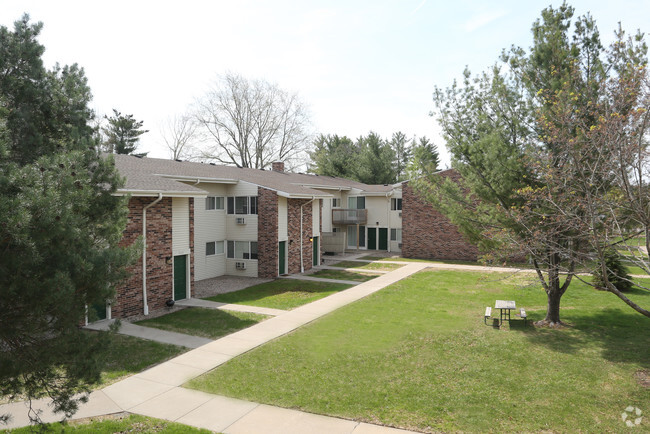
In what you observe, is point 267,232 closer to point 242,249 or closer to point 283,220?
point 283,220

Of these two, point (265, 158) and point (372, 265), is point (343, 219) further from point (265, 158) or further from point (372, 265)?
point (265, 158)

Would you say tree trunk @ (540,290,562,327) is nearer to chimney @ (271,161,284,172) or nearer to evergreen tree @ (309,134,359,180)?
chimney @ (271,161,284,172)

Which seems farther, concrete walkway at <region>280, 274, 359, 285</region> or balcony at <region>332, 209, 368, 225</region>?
balcony at <region>332, 209, 368, 225</region>

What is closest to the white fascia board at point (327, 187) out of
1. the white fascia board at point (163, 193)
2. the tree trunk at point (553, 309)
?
the white fascia board at point (163, 193)

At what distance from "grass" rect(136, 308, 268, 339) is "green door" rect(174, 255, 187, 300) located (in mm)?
1572

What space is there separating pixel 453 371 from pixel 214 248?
15.3m

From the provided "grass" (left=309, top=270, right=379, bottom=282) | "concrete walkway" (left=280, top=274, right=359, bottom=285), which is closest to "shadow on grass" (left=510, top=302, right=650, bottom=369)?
"concrete walkway" (left=280, top=274, right=359, bottom=285)

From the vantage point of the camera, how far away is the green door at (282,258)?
2209cm

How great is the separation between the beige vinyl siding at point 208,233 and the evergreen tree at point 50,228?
14636 millimetres

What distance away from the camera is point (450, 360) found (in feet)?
33.3

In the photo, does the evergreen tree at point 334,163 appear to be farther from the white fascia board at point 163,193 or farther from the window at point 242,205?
the white fascia board at point 163,193

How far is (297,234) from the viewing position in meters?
23.1

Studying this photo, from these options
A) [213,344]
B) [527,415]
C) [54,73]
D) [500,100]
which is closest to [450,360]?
[527,415]

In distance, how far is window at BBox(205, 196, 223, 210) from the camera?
2148 centimetres
